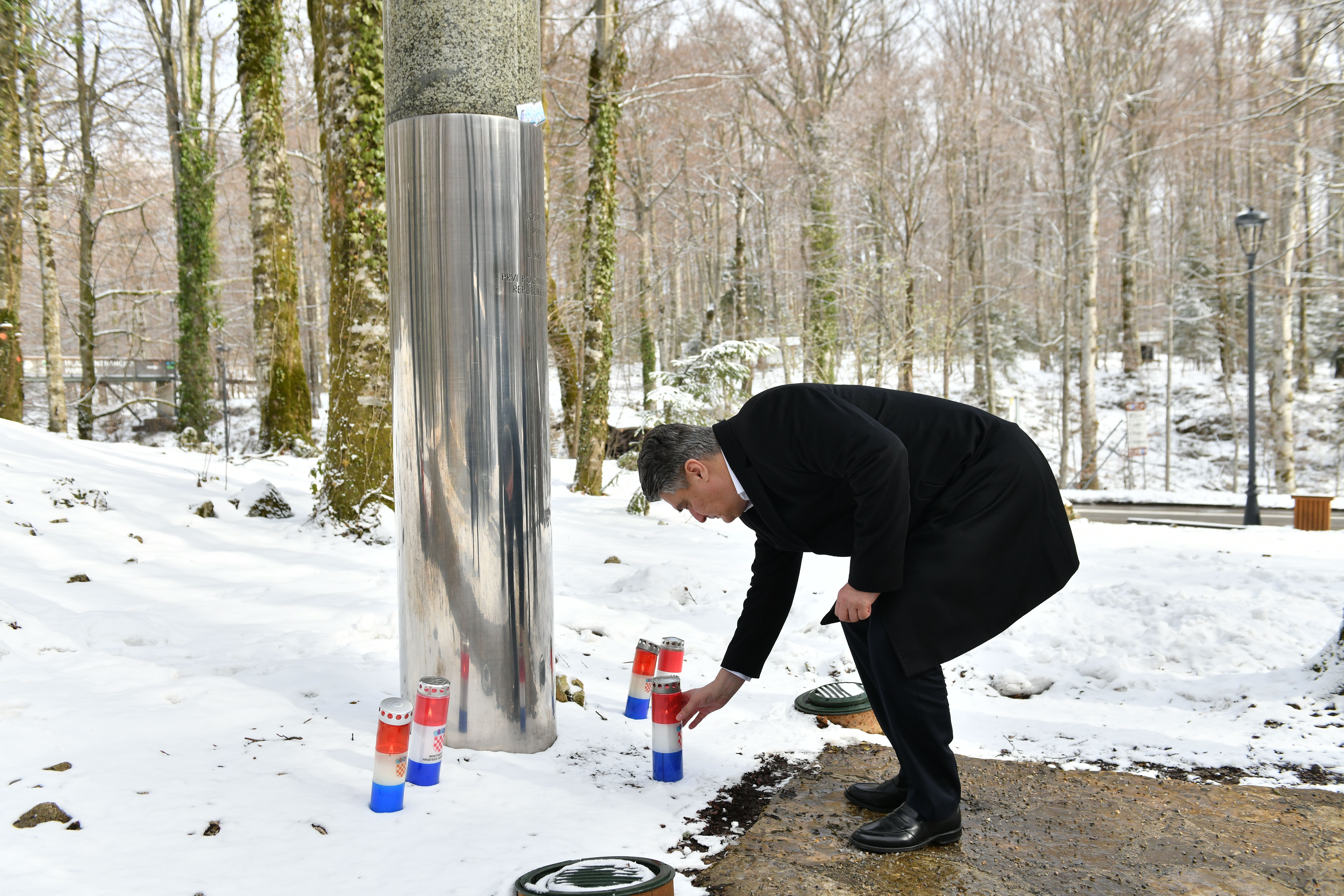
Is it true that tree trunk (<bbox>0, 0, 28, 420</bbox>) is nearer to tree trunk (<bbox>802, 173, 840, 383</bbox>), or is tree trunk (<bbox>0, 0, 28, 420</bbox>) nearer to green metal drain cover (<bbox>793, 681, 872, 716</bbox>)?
green metal drain cover (<bbox>793, 681, 872, 716</bbox>)

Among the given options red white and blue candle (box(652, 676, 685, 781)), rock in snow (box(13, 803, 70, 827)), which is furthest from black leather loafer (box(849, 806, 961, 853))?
rock in snow (box(13, 803, 70, 827))

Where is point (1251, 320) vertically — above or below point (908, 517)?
above

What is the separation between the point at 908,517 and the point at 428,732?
69.1 inches

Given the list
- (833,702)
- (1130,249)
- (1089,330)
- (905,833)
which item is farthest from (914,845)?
(1130,249)

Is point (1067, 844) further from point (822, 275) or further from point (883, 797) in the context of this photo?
point (822, 275)

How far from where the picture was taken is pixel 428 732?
298 centimetres

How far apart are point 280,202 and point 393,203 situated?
11047 millimetres

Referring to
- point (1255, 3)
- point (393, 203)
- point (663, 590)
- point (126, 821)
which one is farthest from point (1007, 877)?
point (1255, 3)

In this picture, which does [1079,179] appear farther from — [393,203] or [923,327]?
[393,203]

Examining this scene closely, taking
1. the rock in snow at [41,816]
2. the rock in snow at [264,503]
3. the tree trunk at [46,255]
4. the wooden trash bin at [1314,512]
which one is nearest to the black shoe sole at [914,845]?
the rock in snow at [41,816]

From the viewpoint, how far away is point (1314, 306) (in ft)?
98.9

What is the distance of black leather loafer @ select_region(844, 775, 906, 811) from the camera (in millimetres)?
3133

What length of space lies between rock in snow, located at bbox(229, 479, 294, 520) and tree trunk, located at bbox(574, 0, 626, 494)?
13.9 feet

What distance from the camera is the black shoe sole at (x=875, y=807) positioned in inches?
123
